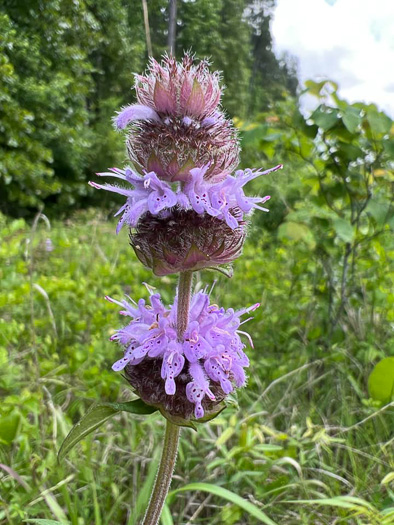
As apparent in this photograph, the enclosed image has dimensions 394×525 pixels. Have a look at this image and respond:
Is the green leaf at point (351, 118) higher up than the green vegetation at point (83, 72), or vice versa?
the green vegetation at point (83, 72)

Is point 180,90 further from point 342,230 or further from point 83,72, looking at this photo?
point 83,72

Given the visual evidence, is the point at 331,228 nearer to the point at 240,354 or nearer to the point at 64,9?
the point at 240,354

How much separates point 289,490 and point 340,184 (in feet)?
5.65

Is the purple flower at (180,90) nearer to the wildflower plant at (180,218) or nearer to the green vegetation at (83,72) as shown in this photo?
the wildflower plant at (180,218)

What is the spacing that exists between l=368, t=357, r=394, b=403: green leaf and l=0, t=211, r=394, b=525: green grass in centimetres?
9

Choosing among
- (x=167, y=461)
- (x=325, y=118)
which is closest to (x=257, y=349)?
(x=325, y=118)

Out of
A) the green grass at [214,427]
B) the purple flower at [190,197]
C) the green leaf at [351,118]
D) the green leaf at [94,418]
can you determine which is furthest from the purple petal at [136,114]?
the green leaf at [351,118]

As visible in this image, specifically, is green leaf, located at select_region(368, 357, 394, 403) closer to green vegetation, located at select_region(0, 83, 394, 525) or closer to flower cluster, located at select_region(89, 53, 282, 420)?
green vegetation, located at select_region(0, 83, 394, 525)

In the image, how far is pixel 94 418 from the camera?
98 centimetres

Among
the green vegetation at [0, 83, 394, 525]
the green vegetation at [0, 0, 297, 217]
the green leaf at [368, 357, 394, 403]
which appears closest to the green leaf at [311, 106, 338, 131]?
the green vegetation at [0, 83, 394, 525]

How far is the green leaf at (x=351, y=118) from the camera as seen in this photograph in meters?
2.21

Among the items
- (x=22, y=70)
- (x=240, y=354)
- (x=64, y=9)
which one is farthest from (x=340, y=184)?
(x=22, y=70)

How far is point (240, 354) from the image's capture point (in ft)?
3.55

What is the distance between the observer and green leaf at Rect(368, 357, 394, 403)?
2.04 m
